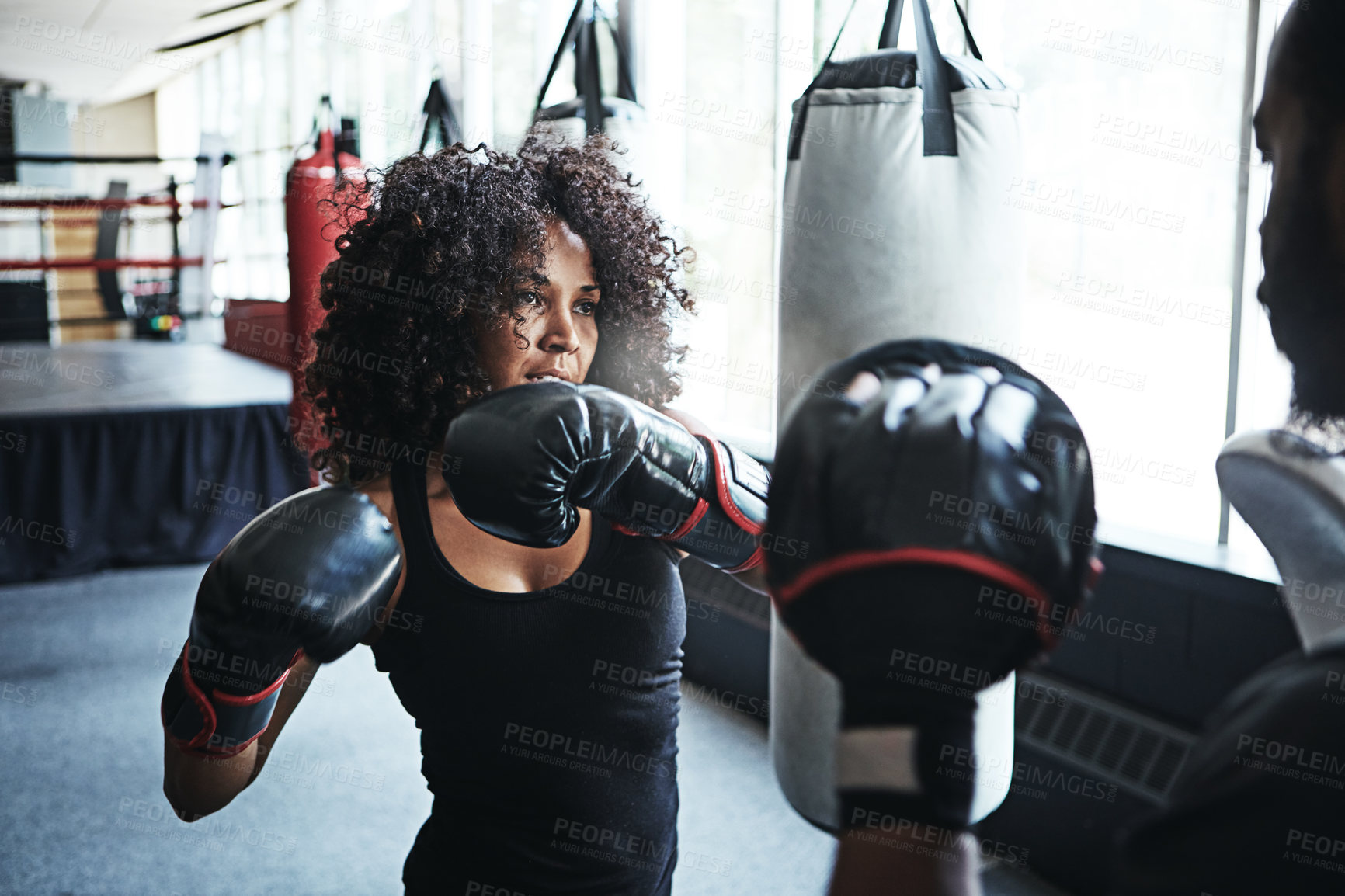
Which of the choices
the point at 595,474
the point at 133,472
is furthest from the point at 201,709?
the point at 133,472

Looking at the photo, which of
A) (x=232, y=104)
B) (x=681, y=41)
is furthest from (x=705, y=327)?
(x=232, y=104)

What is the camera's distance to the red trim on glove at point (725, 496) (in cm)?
Answer: 93

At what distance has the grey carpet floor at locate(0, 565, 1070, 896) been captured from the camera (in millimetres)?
1995

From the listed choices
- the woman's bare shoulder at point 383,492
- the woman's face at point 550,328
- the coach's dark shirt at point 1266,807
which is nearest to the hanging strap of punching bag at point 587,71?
the woman's face at point 550,328

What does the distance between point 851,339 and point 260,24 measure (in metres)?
8.91

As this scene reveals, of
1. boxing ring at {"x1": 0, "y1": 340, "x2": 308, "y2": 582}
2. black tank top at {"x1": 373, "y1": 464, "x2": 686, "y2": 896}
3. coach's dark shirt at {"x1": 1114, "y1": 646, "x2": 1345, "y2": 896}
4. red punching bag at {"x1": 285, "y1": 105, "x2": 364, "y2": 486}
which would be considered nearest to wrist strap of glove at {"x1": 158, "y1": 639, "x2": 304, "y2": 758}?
black tank top at {"x1": 373, "y1": 464, "x2": 686, "y2": 896}

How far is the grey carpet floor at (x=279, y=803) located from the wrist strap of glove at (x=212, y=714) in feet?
4.01

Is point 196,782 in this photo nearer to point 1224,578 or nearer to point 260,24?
point 1224,578

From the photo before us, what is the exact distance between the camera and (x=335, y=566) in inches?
33.0

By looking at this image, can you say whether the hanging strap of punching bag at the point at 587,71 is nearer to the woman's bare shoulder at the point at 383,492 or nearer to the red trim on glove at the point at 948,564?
the woman's bare shoulder at the point at 383,492

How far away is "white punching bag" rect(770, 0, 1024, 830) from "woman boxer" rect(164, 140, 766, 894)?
0.33m

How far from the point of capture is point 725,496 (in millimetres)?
935

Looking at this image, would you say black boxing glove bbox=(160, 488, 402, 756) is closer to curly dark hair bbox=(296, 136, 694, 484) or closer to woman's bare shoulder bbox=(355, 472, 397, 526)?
woman's bare shoulder bbox=(355, 472, 397, 526)

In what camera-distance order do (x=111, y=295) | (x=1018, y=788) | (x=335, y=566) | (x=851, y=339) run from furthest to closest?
1. (x=111, y=295)
2. (x=1018, y=788)
3. (x=851, y=339)
4. (x=335, y=566)
